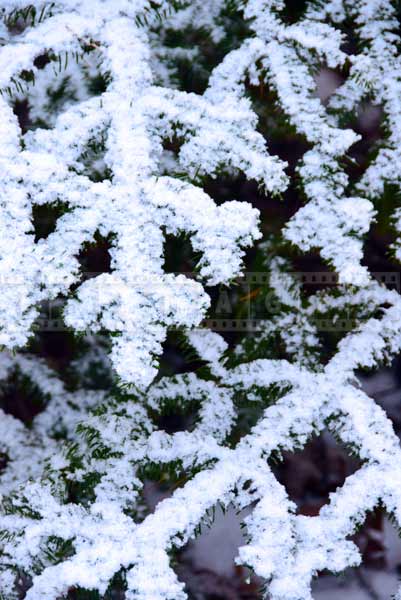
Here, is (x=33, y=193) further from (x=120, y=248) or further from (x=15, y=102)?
(x=15, y=102)

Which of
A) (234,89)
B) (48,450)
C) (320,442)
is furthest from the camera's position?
(320,442)

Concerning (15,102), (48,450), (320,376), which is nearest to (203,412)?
(320,376)

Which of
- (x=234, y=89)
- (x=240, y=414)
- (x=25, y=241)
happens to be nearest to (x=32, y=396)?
(x=240, y=414)

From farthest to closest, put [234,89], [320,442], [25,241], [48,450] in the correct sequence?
1. [320,442]
2. [48,450]
3. [234,89]
4. [25,241]

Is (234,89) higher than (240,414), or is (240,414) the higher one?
(234,89)

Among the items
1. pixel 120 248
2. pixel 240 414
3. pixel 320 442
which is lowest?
pixel 320 442

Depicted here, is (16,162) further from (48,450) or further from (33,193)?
(48,450)

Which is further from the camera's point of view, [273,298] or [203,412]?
[273,298]
